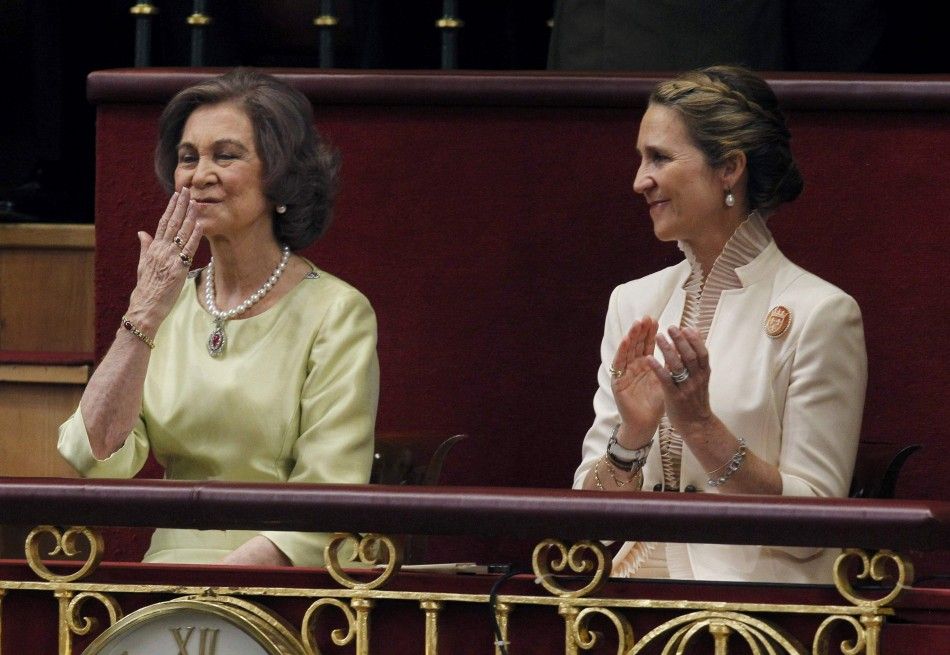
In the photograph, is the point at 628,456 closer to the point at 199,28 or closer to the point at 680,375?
the point at 680,375

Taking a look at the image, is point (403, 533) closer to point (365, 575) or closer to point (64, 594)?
point (365, 575)

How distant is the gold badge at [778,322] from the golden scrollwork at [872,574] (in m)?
0.81

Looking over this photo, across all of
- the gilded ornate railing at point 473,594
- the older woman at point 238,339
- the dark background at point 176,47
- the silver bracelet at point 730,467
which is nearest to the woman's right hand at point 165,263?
the older woman at point 238,339

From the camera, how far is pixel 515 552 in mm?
3693

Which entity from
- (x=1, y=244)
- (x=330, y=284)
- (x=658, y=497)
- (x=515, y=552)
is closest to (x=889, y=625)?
(x=658, y=497)

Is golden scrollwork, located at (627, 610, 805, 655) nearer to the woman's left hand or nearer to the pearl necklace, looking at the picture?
the woman's left hand

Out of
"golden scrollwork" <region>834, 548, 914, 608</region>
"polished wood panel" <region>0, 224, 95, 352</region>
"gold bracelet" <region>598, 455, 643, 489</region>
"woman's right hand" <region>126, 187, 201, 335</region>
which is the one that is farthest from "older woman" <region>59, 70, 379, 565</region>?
"polished wood panel" <region>0, 224, 95, 352</region>

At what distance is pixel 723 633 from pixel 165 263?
3.93 ft

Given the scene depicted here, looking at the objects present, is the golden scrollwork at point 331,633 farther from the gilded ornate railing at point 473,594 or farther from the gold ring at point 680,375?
the gold ring at point 680,375

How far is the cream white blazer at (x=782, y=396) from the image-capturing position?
2844mm

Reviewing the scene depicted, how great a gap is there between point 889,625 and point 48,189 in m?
3.18

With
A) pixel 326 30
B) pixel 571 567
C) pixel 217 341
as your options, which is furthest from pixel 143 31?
pixel 571 567

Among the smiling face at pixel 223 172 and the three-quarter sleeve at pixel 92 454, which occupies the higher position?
the smiling face at pixel 223 172

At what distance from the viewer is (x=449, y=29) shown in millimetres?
4129
